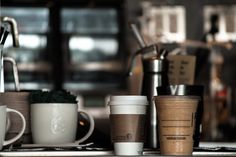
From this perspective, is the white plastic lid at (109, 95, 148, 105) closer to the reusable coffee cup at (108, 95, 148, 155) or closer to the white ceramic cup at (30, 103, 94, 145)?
the reusable coffee cup at (108, 95, 148, 155)

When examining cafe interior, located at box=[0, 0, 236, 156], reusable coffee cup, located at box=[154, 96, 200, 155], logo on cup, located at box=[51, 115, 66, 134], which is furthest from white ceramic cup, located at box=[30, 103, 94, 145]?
cafe interior, located at box=[0, 0, 236, 156]

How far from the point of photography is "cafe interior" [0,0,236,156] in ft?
12.4

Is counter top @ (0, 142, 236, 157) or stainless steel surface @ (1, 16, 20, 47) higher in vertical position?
stainless steel surface @ (1, 16, 20, 47)

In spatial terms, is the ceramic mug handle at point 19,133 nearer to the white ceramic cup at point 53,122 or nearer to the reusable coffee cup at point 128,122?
the white ceramic cup at point 53,122

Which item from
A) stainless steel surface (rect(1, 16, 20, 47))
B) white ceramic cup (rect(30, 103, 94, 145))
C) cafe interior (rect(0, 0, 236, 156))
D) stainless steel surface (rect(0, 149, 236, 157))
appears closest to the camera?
stainless steel surface (rect(0, 149, 236, 157))

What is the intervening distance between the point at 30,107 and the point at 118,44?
107 inches

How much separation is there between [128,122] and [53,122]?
21cm

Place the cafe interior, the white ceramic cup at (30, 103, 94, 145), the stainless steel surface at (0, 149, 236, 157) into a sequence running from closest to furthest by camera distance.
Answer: the stainless steel surface at (0, 149, 236, 157)
the white ceramic cup at (30, 103, 94, 145)
the cafe interior

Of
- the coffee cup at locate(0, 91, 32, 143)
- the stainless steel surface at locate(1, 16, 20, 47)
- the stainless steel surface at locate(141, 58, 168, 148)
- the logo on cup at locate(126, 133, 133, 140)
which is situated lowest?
the logo on cup at locate(126, 133, 133, 140)

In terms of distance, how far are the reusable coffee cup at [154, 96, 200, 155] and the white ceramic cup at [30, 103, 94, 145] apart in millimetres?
233

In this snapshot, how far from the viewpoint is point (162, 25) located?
3787mm

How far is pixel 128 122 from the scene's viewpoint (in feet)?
4.11

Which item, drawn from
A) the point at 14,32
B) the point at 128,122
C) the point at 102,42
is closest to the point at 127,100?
the point at 128,122

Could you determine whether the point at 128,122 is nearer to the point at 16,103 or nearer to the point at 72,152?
the point at 72,152
